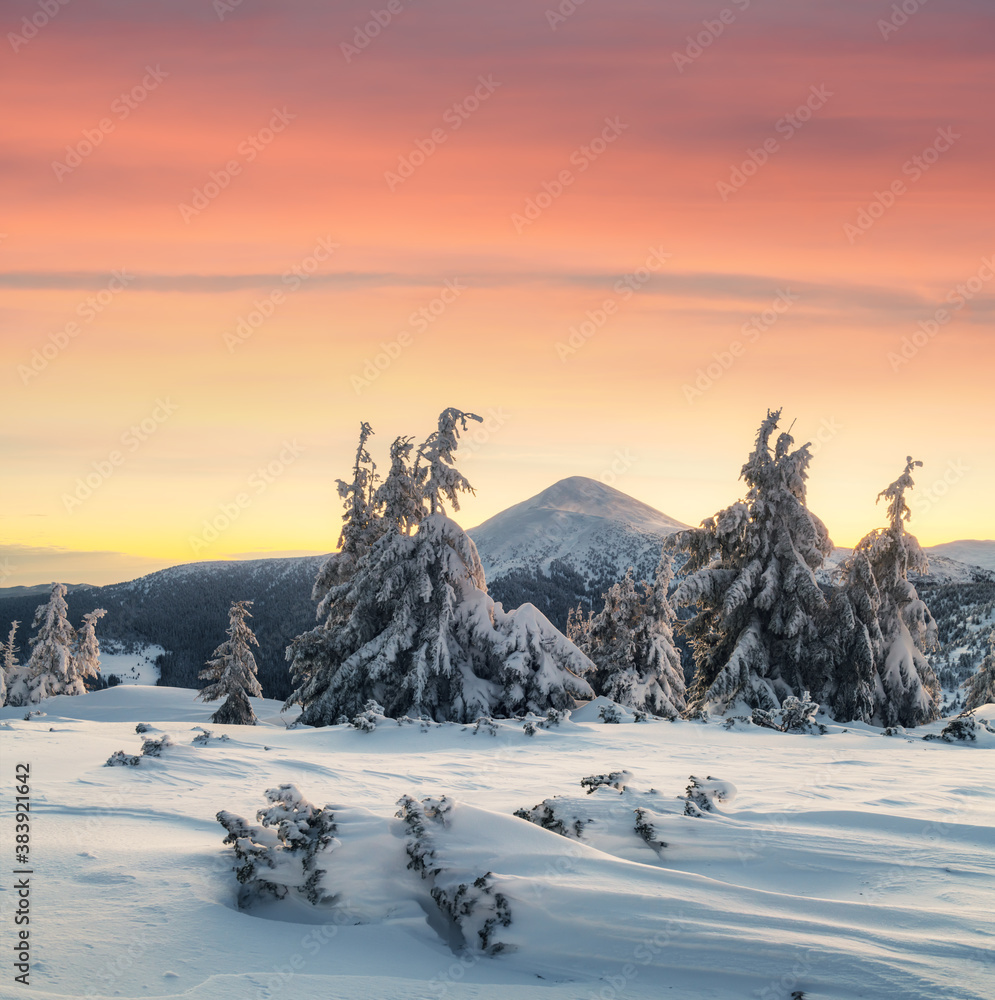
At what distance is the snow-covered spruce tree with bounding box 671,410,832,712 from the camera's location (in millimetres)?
21281

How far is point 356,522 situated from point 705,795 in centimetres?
2041

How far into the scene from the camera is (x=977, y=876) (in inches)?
196

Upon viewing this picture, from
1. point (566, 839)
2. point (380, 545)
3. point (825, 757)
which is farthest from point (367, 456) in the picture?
point (566, 839)

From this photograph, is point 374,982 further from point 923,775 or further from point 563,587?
point 563,587

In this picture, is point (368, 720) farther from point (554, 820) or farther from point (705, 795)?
point (705, 795)

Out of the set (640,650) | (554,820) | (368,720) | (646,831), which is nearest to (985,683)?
(640,650)

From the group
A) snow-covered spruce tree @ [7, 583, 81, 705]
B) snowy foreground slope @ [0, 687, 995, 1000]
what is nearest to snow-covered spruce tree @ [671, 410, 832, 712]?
snowy foreground slope @ [0, 687, 995, 1000]

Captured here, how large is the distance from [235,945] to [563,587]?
181 m

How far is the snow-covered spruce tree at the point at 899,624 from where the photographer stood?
74.7 feet

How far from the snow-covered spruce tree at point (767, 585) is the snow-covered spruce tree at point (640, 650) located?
17.5 ft

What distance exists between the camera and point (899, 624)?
24172 mm

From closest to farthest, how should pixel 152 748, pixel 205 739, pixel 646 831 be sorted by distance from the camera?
pixel 646 831 < pixel 152 748 < pixel 205 739

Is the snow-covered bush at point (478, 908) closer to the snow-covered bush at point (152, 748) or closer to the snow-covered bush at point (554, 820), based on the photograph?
the snow-covered bush at point (554, 820)

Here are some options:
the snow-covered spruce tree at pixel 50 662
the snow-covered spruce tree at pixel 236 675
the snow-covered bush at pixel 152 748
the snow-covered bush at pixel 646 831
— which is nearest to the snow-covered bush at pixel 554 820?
the snow-covered bush at pixel 646 831
